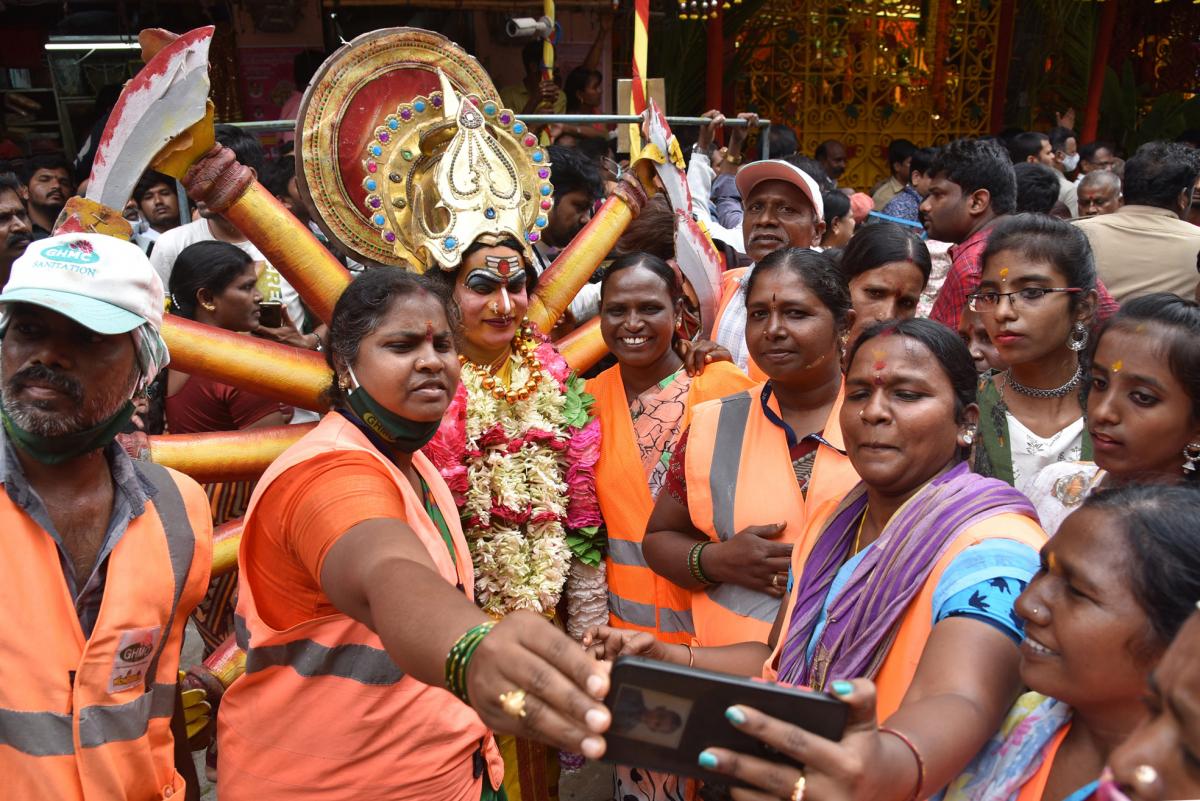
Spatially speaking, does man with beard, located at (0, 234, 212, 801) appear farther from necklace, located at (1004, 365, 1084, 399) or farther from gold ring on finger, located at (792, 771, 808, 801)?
necklace, located at (1004, 365, 1084, 399)

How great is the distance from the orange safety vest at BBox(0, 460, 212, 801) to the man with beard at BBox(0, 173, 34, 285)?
3.11 meters

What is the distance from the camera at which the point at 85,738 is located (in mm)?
1774

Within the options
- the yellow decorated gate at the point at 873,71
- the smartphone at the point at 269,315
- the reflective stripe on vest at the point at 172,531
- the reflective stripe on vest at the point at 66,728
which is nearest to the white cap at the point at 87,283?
the reflective stripe on vest at the point at 172,531

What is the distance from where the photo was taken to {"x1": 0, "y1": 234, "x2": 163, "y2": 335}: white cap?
1.82 m

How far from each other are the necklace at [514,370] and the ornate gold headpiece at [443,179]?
0.30m

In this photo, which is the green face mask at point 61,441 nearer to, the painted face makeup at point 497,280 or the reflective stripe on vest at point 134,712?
the reflective stripe on vest at point 134,712

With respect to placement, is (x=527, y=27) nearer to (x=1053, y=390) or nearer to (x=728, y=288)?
(x=728, y=288)

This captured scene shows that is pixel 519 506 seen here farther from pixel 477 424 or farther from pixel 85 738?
pixel 85 738

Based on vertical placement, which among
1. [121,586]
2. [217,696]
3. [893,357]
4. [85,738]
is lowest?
[217,696]

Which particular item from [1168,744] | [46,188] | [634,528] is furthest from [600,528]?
[46,188]

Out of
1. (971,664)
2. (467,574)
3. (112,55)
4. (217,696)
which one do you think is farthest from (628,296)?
(112,55)

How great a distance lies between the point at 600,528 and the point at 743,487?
0.81m

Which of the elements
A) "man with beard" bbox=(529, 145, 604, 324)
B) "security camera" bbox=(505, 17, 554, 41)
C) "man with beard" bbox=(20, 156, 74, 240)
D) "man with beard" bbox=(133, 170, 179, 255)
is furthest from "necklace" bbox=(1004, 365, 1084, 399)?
"man with beard" bbox=(20, 156, 74, 240)

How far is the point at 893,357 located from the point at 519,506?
1.39 metres
